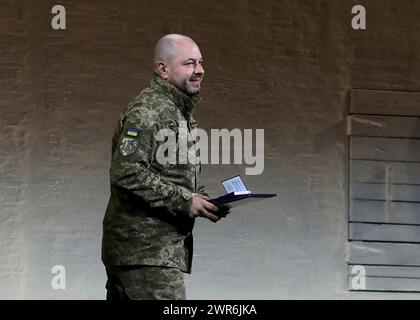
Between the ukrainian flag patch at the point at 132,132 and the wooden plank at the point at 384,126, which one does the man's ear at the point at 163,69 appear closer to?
the ukrainian flag patch at the point at 132,132

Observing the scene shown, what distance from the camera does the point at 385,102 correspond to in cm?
631

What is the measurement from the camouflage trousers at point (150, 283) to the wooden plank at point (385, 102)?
2.82m

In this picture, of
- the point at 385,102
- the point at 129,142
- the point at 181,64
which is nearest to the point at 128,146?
the point at 129,142

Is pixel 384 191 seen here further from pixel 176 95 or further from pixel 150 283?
pixel 150 283

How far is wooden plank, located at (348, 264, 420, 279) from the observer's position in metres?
6.34

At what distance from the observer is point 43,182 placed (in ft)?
19.4

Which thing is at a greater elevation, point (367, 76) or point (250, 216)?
point (367, 76)

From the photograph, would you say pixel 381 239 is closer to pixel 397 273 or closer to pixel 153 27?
pixel 397 273


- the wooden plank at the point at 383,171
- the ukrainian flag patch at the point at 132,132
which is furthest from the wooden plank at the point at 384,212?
the ukrainian flag patch at the point at 132,132

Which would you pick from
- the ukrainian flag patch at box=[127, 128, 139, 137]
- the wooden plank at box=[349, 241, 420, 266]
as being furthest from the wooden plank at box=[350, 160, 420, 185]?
the ukrainian flag patch at box=[127, 128, 139, 137]

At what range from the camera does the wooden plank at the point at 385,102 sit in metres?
6.26
